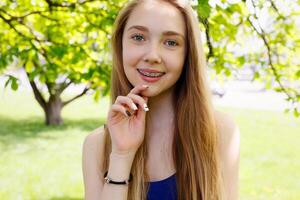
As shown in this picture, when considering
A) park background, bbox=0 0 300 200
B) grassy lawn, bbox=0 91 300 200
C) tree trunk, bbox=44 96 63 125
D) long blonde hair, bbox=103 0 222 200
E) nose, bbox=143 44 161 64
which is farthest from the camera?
tree trunk, bbox=44 96 63 125

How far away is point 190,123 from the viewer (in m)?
2.20

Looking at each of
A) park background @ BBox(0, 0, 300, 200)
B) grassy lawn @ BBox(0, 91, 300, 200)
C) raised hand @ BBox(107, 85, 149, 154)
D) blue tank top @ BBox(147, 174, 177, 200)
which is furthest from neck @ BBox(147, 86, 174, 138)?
grassy lawn @ BBox(0, 91, 300, 200)

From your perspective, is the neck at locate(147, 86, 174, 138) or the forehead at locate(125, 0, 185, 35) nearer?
the forehead at locate(125, 0, 185, 35)

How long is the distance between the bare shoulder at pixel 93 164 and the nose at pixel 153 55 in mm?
551

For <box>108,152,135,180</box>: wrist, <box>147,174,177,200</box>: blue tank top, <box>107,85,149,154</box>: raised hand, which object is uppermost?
<box>107,85,149,154</box>: raised hand

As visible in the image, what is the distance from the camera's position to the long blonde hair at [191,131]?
6.99 feet

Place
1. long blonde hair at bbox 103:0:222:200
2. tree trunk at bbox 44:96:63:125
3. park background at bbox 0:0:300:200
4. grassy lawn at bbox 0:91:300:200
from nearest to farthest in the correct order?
long blonde hair at bbox 103:0:222:200, park background at bbox 0:0:300:200, grassy lawn at bbox 0:91:300:200, tree trunk at bbox 44:96:63:125

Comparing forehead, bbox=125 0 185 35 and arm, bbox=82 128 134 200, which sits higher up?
forehead, bbox=125 0 185 35

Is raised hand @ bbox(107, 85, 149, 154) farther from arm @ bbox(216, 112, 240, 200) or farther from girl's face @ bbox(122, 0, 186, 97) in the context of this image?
arm @ bbox(216, 112, 240, 200)

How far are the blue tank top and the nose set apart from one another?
525 mm

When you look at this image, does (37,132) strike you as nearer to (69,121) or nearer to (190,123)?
(69,121)

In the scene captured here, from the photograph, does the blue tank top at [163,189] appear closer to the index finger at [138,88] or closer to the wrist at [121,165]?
the wrist at [121,165]

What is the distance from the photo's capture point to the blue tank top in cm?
215

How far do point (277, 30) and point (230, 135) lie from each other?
3167mm
